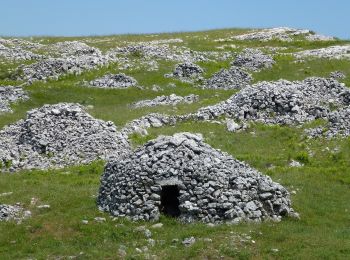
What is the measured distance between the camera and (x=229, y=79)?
5744cm

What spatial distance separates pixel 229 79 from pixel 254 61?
312 inches

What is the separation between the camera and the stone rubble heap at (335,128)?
36744mm

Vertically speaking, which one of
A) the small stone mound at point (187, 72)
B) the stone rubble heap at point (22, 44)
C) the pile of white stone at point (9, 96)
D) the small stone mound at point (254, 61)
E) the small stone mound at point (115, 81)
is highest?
the stone rubble heap at point (22, 44)

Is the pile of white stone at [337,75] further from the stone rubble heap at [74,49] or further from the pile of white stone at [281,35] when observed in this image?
the stone rubble heap at [74,49]

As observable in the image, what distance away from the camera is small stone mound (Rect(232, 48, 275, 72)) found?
63.1 metres

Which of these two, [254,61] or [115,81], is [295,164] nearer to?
[115,81]

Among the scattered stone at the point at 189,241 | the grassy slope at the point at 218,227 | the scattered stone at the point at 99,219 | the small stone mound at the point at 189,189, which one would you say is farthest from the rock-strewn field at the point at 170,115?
the scattered stone at the point at 189,241

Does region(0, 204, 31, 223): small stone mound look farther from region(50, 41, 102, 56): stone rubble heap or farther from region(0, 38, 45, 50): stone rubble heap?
region(0, 38, 45, 50): stone rubble heap

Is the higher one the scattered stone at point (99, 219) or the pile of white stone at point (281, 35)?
the pile of white stone at point (281, 35)

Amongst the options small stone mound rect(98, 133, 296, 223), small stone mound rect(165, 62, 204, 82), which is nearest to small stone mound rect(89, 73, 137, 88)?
small stone mound rect(165, 62, 204, 82)

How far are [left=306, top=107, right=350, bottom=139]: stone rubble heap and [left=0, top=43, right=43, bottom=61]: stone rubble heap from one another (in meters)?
39.5

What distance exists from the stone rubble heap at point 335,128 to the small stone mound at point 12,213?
2030 cm

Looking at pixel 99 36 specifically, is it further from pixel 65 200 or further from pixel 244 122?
pixel 65 200

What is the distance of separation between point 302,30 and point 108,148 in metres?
60.5
